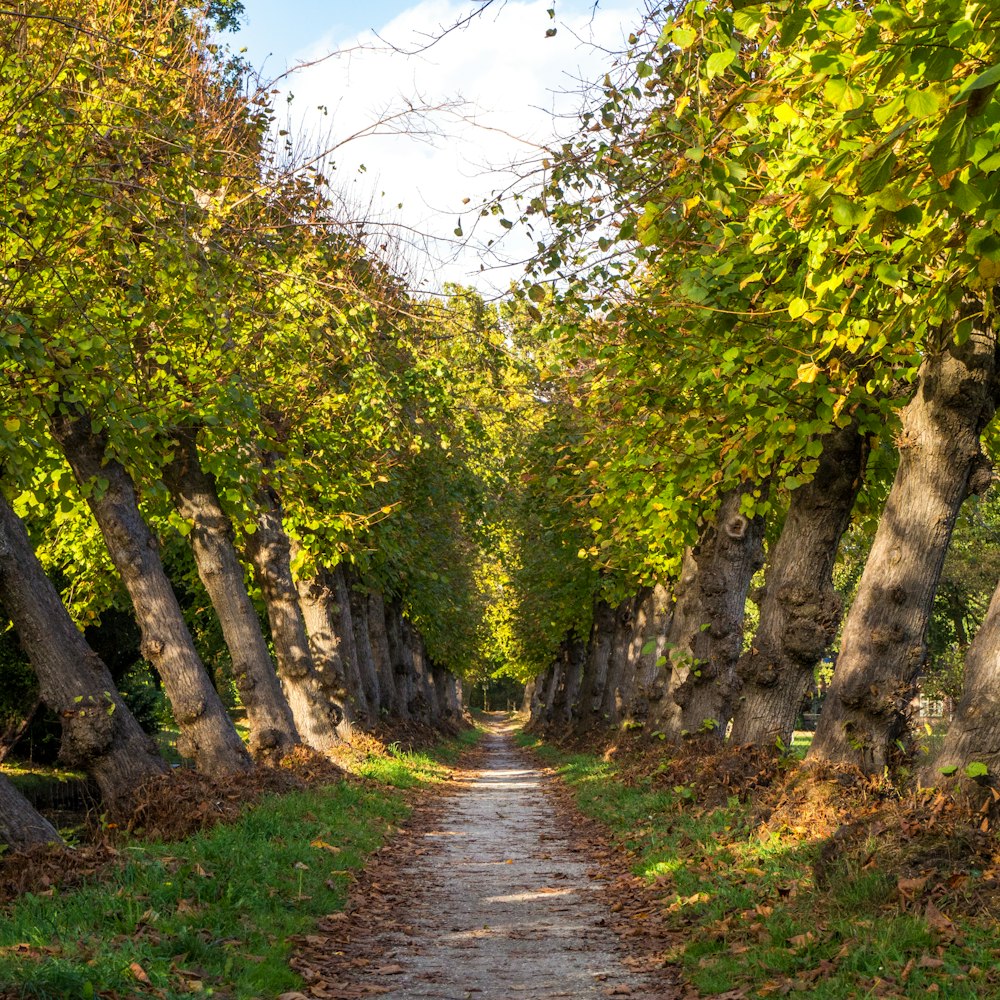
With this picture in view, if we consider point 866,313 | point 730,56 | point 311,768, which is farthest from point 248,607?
point 730,56

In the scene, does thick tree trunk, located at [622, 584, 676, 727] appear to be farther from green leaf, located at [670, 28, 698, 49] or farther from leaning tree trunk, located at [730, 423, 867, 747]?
green leaf, located at [670, 28, 698, 49]

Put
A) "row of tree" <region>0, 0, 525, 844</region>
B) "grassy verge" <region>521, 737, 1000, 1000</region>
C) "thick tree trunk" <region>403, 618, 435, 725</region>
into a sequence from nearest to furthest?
"grassy verge" <region>521, 737, 1000, 1000</region> < "row of tree" <region>0, 0, 525, 844</region> < "thick tree trunk" <region>403, 618, 435, 725</region>

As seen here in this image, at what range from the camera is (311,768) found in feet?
54.1

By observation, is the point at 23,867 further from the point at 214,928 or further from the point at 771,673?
the point at 771,673

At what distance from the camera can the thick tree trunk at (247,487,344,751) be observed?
1867 centimetres

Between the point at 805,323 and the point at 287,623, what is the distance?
12.0 metres

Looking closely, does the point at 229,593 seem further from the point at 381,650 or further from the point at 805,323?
the point at 381,650

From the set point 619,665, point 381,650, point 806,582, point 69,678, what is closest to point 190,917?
point 69,678

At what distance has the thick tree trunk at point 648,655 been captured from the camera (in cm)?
2236

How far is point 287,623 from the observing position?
19188 millimetres

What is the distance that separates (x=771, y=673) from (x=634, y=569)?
31.5 ft

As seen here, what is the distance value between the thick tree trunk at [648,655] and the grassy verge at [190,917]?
36.4 feet

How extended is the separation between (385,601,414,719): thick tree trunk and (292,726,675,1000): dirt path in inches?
812

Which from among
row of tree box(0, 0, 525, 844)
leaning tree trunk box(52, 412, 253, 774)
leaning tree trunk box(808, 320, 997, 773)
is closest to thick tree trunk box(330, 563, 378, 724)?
row of tree box(0, 0, 525, 844)
